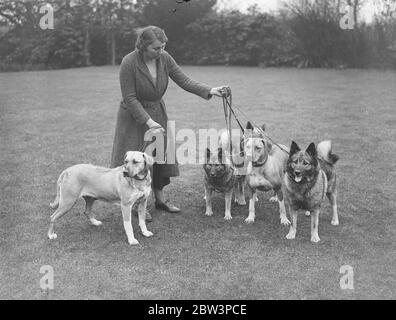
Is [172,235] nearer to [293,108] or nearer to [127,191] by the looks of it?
[127,191]

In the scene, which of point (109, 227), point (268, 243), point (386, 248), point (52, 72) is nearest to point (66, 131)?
point (109, 227)

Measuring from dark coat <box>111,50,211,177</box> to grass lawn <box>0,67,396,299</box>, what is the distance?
3.71 ft

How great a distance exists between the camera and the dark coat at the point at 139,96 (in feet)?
20.1

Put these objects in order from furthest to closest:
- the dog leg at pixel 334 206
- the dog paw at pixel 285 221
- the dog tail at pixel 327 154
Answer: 1. the dog paw at pixel 285 221
2. the dog leg at pixel 334 206
3. the dog tail at pixel 327 154

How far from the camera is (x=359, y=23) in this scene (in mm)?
22750

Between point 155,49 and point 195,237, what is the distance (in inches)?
94.2

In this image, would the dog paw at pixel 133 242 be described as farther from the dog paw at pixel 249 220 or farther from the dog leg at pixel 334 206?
the dog leg at pixel 334 206

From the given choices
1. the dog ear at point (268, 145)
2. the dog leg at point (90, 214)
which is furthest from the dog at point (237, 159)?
the dog leg at point (90, 214)

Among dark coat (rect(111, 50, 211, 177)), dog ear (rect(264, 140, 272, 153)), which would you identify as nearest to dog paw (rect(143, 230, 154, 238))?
dark coat (rect(111, 50, 211, 177))

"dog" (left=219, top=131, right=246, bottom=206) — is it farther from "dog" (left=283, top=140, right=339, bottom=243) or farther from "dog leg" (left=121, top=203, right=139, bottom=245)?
"dog leg" (left=121, top=203, right=139, bottom=245)

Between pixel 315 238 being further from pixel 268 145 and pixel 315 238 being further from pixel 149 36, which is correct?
pixel 149 36

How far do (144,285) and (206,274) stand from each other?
2.19 feet

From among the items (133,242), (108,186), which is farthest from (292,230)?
(108,186)

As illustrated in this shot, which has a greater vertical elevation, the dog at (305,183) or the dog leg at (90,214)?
the dog at (305,183)
